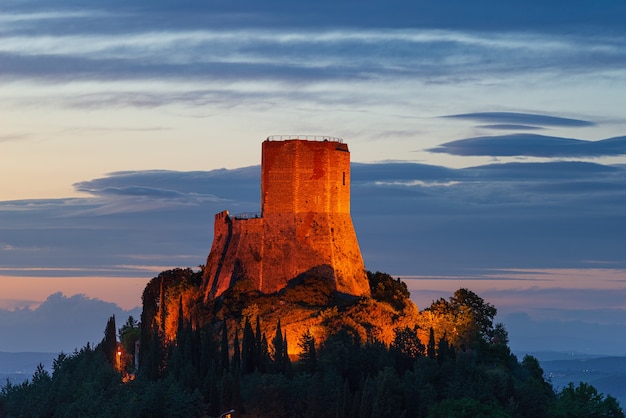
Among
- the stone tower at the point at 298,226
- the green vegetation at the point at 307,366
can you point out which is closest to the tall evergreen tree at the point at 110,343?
the green vegetation at the point at 307,366

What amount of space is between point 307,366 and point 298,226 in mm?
17261

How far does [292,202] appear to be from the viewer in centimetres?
12788

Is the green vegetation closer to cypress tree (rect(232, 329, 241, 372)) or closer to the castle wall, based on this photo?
cypress tree (rect(232, 329, 241, 372))

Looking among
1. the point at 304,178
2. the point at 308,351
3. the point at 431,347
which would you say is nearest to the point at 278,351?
the point at 308,351

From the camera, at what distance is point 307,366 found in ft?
372

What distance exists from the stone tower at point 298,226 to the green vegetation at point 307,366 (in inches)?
80.2

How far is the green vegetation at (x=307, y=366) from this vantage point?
341 feet

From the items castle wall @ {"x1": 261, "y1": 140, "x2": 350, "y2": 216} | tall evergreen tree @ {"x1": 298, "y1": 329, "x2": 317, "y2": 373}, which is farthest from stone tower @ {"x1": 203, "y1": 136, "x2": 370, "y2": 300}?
tall evergreen tree @ {"x1": 298, "y1": 329, "x2": 317, "y2": 373}

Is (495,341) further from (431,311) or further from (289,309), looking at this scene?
(289,309)

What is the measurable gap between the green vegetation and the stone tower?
204cm

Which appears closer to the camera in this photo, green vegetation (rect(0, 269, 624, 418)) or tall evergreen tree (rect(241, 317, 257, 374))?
green vegetation (rect(0, 269, 624, 418))

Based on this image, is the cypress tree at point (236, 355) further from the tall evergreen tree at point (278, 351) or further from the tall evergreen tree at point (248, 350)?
the tall evergreen tree at point (278, 351)

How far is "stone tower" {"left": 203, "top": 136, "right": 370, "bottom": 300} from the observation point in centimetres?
12688

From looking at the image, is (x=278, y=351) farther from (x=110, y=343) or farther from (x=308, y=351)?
(x=110, y=343)
